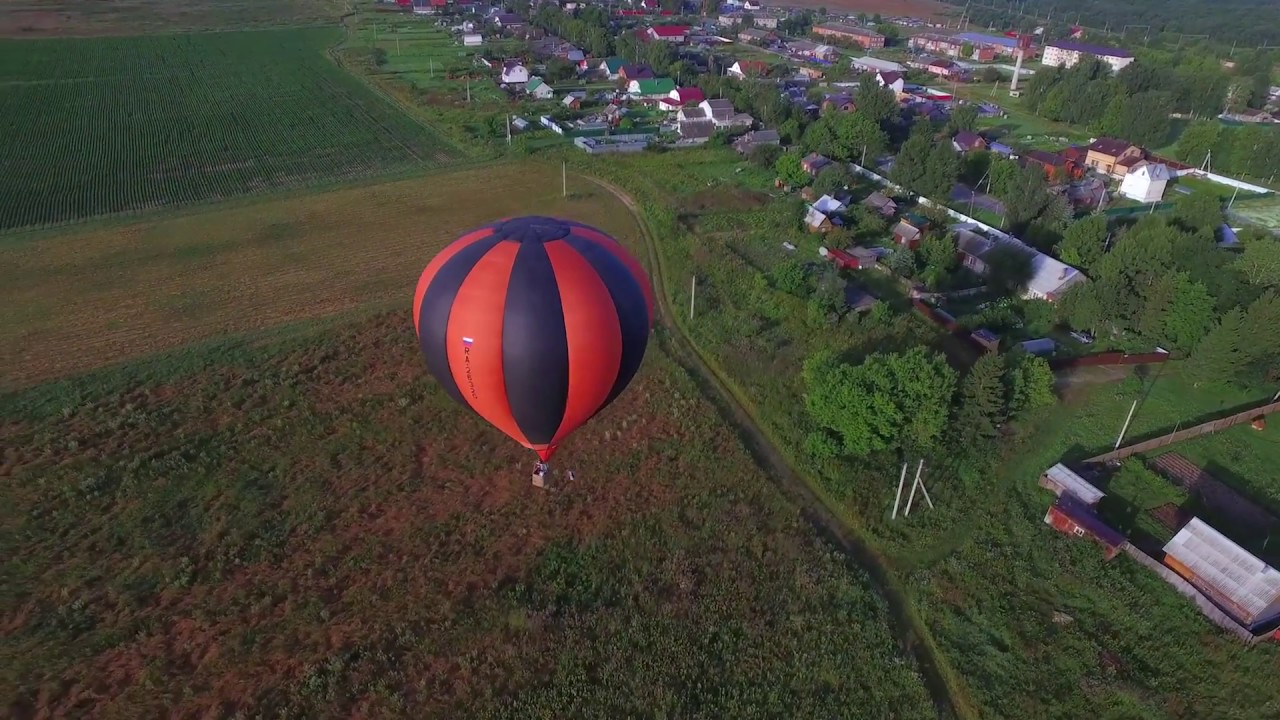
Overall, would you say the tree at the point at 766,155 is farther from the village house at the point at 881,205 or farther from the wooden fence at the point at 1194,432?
the wooden fence at the point at 1194,432

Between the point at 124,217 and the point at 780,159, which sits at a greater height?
the point at 780,159

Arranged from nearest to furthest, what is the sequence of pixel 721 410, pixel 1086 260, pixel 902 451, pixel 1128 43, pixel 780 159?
pixel 902 451, pixel 721 410, pixel 1086 260, pixel 780 159, pixel 1128 43

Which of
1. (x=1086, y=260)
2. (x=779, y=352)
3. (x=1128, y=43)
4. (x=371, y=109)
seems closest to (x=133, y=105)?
(x=371, y=109)

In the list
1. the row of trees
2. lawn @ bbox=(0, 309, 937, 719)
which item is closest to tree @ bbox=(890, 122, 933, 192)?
the row of trees

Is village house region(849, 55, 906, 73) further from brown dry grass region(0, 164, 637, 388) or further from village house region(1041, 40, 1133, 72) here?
brown dry grass region(0, 164, 637, 388)

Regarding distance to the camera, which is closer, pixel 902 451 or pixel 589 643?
pixel 589 643

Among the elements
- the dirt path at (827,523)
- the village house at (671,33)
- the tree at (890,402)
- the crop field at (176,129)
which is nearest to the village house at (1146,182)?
the dirt path at (827,523)

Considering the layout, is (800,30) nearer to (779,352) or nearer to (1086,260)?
(1086,260)
